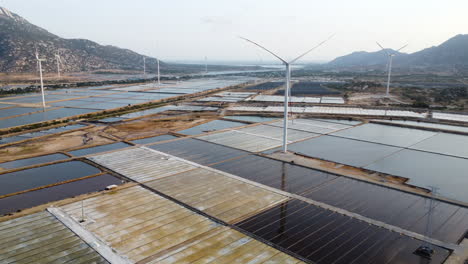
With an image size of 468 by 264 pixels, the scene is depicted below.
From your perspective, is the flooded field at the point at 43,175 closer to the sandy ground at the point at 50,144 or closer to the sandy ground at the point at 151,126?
the sandy ground at the point at 50,144

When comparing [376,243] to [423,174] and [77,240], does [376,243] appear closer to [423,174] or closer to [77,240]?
[423,174]

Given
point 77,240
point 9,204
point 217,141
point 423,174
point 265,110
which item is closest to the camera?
point 77,240

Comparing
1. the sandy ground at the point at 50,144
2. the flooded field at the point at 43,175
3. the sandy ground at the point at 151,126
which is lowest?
the flooded field at the point at 43,175

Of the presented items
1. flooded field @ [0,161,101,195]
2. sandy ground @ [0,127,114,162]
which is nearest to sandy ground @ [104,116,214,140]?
sandy ground @ [0,127,114,162]

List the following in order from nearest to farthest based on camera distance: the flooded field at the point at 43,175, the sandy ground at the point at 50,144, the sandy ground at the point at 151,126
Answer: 1. the flooded field at the point at 43,175
2. the sandy ground at the point at 50,144
3. the sandy ground at the point at 151,126

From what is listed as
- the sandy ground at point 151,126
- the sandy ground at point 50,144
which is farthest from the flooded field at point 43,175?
the sandy ground at point 151,126

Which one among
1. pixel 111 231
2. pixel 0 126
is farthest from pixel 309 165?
pixel 0 126

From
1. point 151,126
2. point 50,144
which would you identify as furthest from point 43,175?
point 151,126

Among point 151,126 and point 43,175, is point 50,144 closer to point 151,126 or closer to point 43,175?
point 43,175

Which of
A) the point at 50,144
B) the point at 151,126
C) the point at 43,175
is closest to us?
the point at 43,175

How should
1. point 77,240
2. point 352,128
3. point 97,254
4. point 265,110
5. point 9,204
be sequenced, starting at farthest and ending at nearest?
1. point 265,110
2. point 352,128
3. point 9,204
4. point 77,240
5. point 97,254

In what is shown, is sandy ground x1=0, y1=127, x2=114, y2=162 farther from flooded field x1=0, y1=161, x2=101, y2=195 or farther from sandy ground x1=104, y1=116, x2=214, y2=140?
flooded field x1=0, y1=161, x2=101, y2=195
